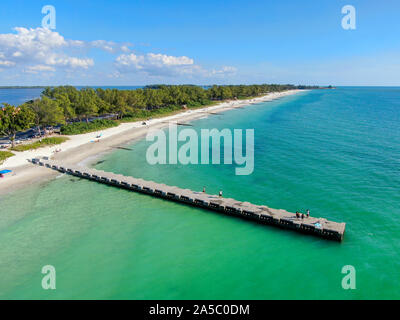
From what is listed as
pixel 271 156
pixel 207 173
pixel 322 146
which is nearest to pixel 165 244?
pixel 207 173

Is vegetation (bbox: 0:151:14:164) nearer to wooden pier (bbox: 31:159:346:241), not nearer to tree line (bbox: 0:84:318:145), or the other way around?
tree line (bbox: 0:84:318:145)

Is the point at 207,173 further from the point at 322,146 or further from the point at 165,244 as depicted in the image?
the point at 322,146

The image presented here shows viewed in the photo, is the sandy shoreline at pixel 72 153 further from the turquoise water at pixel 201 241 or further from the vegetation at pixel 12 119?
the vegetation at pixel 12 119

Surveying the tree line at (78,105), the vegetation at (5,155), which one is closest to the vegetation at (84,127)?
the tree line at (78,105)

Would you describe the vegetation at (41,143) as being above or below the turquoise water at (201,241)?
above

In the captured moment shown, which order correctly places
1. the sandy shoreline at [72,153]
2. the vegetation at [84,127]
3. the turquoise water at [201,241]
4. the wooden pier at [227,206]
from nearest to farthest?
the turquoise water at [201,241]
the wooden pier at [227,206]
the sandy shoreline at [72,153]
the vegetation at [84,127]

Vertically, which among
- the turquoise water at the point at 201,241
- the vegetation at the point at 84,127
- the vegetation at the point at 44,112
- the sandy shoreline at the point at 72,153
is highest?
the vegetation at the point at 44,112
